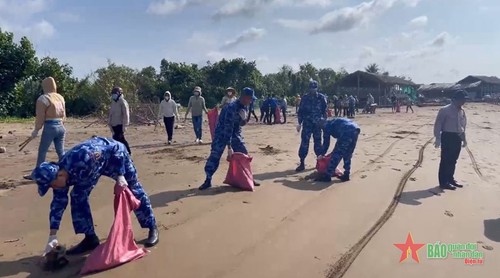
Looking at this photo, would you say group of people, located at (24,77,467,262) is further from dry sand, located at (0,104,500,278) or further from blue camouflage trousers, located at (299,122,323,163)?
dry sand, located at (0,104,500,278)

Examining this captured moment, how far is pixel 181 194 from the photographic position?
6195 mm

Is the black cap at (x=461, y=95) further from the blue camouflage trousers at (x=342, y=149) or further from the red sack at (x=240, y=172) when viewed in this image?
the red sack at (x=240, y=172)

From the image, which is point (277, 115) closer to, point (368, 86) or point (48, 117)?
point (48, 117)

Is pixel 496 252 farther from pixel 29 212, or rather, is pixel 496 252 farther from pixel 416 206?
pixel 29 212

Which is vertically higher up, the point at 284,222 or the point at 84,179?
the point at 84,179

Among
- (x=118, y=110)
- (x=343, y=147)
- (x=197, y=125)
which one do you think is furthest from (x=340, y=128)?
(x=197, y=125)

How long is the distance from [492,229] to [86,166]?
4556 millimetres

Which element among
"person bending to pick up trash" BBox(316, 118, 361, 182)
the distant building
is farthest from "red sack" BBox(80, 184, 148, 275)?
the distant building

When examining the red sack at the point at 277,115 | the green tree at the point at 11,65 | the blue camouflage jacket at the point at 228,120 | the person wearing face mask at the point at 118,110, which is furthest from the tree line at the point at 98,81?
the blue camouflage jacket at the point at 228,120

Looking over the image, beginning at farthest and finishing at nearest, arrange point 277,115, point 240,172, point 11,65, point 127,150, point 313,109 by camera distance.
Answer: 1. point 11,65
2. point 277,115
3. point 313,109
4. point 240,172
5. point 127,150

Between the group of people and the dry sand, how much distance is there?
344mm

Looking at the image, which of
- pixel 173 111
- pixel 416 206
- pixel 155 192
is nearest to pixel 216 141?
pixel 155 192

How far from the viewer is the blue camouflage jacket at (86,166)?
354cm

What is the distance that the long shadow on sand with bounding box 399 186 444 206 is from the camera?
5875 millimetres
